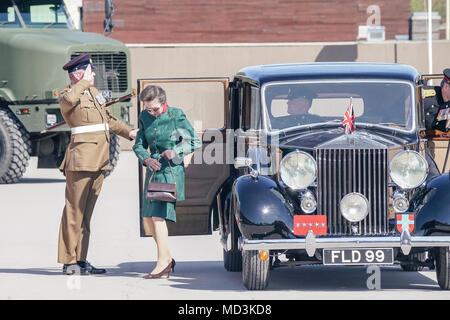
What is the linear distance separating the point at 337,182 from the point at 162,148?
164cm

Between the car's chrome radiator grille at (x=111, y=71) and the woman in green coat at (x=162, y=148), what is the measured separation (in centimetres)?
1030

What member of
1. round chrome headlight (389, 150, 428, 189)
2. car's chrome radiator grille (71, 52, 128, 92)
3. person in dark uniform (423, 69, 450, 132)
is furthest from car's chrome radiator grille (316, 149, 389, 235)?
car's chrome radiator grille (71, 52, 128, 92)

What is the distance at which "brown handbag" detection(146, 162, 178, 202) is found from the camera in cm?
970

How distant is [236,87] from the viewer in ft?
35.8

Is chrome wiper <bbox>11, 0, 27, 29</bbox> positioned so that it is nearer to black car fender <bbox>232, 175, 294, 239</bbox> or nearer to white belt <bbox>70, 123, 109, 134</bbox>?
white belt <bbox>70, 123, 109, 134</bbox>

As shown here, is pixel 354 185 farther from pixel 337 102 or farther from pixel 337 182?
pixel 337 102

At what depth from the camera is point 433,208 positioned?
9.01 metres

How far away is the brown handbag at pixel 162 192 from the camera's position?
970cm

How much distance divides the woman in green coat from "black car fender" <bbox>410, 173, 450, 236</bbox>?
193 cm

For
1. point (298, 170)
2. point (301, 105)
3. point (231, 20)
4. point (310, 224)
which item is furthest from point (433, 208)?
point (231, 20)

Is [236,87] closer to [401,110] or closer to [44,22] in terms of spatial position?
[401,110]

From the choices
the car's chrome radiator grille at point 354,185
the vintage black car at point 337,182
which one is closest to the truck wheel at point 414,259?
the vintage black car at point 337,182
